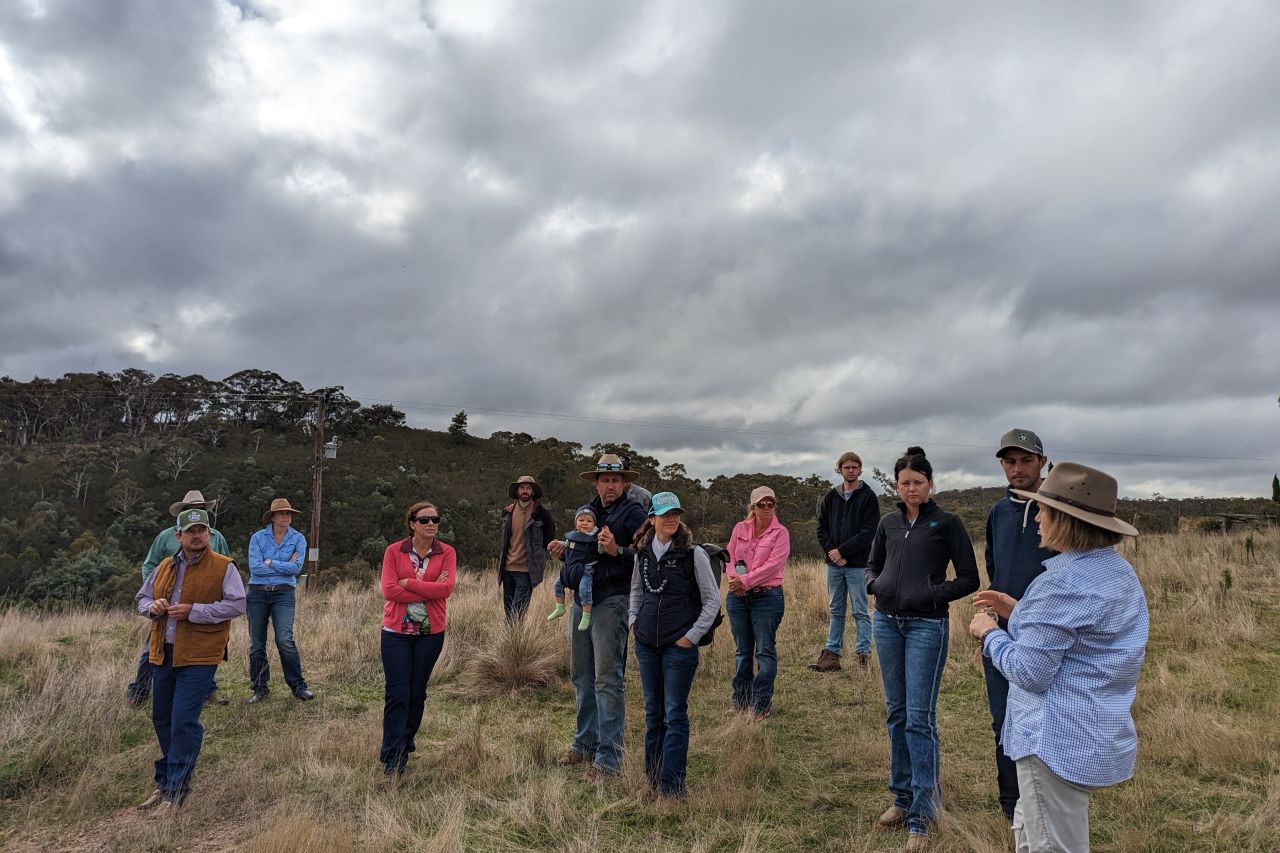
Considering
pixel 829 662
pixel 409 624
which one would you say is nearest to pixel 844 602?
pixel 829 662

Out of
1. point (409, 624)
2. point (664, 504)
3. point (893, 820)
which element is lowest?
point (893, 820)

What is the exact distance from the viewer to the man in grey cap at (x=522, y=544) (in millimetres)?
7559

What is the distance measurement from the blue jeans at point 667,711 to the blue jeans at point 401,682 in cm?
154

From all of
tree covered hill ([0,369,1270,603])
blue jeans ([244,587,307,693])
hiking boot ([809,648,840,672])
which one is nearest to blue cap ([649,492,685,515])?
hiking boot ([809,648,840,672])

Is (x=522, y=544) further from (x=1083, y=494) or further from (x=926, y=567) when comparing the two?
(x=1083, y=494)

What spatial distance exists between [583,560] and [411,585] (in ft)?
3.88

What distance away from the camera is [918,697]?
3.75 meters

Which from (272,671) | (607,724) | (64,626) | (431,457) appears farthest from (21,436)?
(607,724)

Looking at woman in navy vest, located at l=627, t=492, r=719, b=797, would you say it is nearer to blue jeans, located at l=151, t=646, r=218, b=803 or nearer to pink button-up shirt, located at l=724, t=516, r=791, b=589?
pink button-up shirt, located at l=724, t=516, r=791, b=589

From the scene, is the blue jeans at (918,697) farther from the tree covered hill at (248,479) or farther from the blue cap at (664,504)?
the tree covered hill at (248,479)

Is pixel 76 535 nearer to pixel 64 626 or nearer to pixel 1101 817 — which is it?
pixel 64 626

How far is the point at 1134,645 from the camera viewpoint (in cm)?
223

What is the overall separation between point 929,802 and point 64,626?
42.0 feet

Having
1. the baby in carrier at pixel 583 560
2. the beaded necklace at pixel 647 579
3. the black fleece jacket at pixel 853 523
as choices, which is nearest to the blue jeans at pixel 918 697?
the beaded necklace at pixel 647 579
